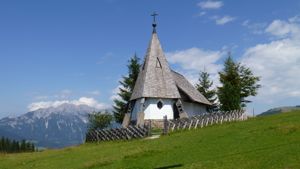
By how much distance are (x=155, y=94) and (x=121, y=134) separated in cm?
1521

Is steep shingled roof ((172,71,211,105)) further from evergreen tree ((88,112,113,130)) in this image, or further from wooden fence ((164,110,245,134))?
wooden fence ((164,110,245,134))

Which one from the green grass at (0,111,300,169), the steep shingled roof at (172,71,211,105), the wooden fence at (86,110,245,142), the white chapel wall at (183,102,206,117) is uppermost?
the steep shingled roof at (172,71,211,105)

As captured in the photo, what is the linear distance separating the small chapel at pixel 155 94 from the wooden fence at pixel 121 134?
10.0m

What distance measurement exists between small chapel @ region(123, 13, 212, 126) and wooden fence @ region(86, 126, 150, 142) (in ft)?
32.8

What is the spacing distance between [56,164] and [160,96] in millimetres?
30190

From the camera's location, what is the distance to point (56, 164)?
88.0ft

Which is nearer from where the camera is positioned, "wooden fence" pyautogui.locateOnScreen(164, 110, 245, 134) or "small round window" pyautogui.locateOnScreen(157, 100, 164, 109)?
"wooden fence" pyautogui.locateOnScreen(164, 110, 245, 134)

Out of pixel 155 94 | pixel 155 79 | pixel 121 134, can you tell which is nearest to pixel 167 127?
pixel 121 134

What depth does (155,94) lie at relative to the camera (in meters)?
55.8

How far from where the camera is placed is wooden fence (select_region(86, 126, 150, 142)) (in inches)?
1540

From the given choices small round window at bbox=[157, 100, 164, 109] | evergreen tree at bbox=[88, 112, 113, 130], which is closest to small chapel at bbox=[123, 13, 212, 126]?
small round window at bbox=[157, 100, 164, 109]

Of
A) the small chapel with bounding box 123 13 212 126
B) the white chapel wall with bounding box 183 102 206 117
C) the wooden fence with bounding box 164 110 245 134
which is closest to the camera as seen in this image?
the wooden fence with bounding box 164 110 245 134

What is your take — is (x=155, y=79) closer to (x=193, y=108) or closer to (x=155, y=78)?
(x=155, y=78)

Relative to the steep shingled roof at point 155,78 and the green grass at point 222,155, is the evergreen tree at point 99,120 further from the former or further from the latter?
the green grass at point 222,155
